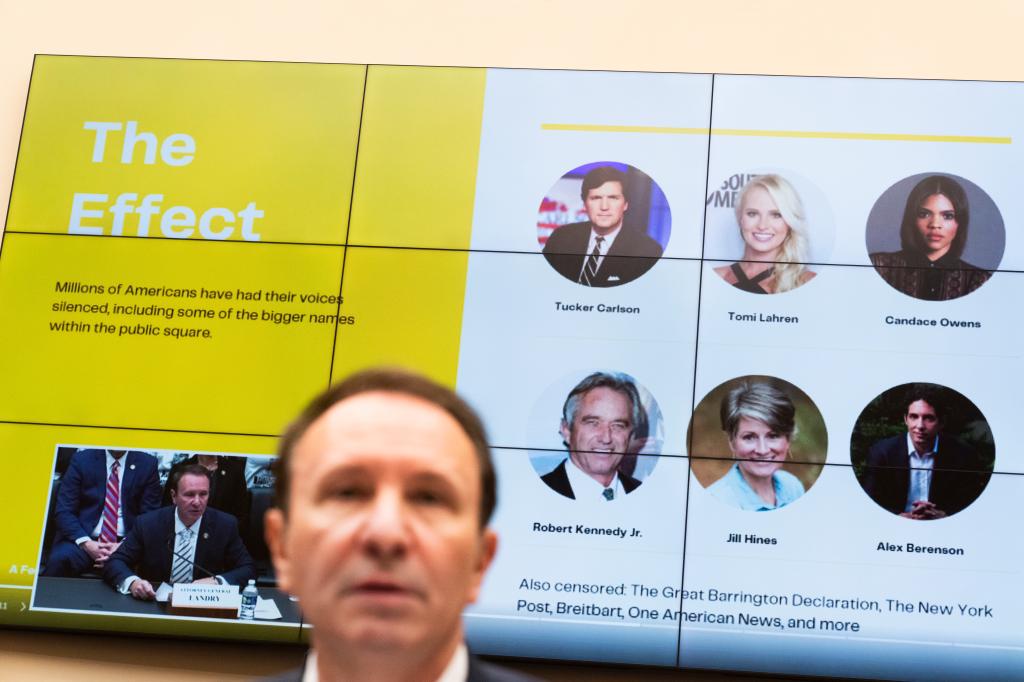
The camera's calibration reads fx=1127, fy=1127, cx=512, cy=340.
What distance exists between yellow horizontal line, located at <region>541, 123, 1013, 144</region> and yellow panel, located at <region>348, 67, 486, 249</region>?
29 cm

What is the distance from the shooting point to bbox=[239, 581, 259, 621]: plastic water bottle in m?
3.49

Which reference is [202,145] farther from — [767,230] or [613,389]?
[767,230]

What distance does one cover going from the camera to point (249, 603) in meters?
3.49

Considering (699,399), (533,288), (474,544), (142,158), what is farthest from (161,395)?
(474,544)

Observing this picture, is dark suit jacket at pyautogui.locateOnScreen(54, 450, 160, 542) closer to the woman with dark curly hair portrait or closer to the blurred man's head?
the woman with dark curly hair portrait

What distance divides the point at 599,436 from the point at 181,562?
1368 mm

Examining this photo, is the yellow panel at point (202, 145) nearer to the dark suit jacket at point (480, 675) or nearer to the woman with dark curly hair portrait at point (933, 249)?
the woman with dark curly hair portrait at point (933, 249)

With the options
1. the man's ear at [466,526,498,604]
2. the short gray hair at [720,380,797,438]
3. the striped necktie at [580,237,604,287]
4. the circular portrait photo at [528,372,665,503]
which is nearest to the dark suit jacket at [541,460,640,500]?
the circular portrait photo at [528,372,665,503]

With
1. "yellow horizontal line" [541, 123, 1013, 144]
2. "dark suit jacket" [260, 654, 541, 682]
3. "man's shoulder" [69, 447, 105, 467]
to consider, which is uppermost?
"yellow horizontal line" [541, 123, 1013, 144]

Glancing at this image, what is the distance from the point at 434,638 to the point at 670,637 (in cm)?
246

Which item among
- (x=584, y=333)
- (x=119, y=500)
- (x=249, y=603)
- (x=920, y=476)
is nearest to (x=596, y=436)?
(x=584, y=333)

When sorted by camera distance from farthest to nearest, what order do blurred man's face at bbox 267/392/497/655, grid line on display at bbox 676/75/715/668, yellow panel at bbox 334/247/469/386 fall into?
yellow panel at bbox 334/247/469/386 → grid line on display at bbox 676/75/715/668 → blurred man's face at bbox 267/392/497/655

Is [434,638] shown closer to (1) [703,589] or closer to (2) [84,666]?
(1) [703,589]

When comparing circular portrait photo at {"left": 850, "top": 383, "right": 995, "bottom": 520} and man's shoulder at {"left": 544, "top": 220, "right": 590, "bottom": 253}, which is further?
man's shoulder at {"left": 544, "top": 220, "right": 590, "bottom": 253}
